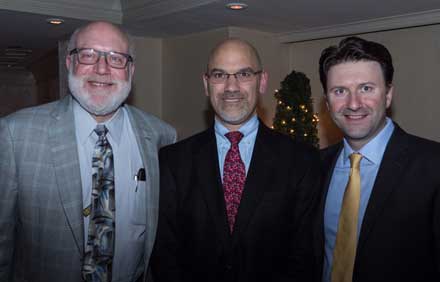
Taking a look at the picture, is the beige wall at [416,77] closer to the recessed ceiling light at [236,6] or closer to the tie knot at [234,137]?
the recessed ceiling light at [236,6]

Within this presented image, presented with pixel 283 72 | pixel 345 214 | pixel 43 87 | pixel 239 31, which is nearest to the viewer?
pixel 345 214

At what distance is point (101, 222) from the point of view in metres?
2.16

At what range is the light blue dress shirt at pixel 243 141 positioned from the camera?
2.29m

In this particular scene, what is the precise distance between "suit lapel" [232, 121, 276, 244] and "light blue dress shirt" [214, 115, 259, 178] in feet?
0.10

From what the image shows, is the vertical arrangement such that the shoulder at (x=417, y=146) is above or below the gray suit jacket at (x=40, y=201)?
above

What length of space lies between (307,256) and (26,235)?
132cm

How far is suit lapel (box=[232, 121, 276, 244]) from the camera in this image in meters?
2.13

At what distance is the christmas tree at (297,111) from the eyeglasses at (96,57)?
141 inches

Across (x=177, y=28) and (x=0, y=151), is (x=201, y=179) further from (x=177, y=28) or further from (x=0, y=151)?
(x=177, y=28)

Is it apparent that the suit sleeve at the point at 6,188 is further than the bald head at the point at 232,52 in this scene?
No

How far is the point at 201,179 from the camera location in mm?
2232

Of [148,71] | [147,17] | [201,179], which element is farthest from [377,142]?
[148,71]

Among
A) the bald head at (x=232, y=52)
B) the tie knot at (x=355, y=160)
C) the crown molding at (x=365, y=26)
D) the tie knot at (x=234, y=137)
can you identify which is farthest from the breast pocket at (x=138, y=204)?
the crown molding at (x=365, y=26)

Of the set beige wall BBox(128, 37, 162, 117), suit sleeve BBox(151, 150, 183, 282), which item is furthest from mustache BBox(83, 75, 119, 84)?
beige wall BBox(128, 37, 162, 117)
